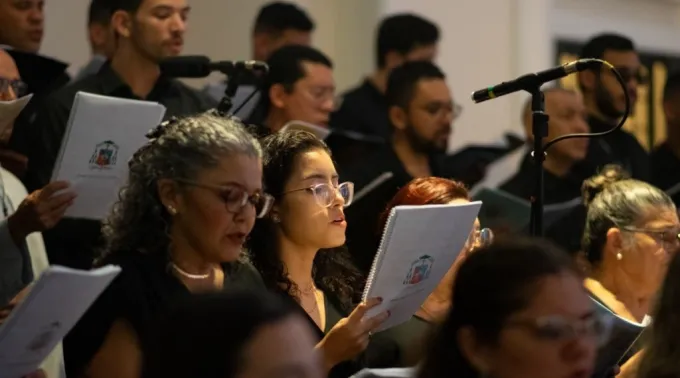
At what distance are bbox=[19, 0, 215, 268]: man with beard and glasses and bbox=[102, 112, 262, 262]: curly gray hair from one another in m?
1.07

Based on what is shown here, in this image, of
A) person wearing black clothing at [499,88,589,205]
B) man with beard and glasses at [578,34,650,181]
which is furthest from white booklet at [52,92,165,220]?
man with beard and glasses at [578,34,650,181]

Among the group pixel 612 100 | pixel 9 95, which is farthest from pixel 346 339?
pixel 612 100

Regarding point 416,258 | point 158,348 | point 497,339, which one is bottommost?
point 416,258

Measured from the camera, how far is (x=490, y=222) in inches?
142

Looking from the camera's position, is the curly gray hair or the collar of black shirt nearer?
the curly gray hair

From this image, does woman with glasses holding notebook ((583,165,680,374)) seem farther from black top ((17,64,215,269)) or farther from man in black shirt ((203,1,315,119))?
man in black shirt ((203,1,315,119))

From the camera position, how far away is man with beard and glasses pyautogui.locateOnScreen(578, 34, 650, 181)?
16.7 feet

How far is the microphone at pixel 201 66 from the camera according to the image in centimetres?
332

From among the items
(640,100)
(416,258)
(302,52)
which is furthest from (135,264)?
(640,100)

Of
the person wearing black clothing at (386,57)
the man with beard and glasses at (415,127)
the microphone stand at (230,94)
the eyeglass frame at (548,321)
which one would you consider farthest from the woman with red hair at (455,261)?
the person wearing black clothing at (386,57)

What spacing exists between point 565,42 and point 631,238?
3559mm

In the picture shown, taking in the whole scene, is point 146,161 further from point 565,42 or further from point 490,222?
point 565,42

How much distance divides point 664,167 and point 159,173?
9.78 ft

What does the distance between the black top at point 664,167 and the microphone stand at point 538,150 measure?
187cm
